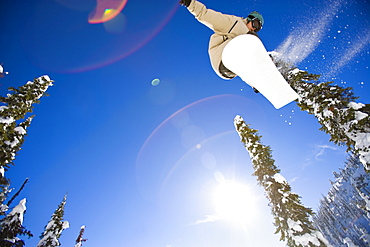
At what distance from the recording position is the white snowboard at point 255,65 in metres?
2.67

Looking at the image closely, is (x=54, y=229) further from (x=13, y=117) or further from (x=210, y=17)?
(x=210, y=17)

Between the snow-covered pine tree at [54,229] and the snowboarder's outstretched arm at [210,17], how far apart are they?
19.8m

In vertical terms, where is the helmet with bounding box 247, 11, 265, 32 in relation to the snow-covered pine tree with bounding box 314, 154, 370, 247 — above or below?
below

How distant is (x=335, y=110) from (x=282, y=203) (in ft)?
17.9

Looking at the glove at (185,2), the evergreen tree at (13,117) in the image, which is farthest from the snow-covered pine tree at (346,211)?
the evergreen tree at (13,117)

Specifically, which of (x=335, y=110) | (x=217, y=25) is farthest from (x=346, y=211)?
(x=217, y=25)

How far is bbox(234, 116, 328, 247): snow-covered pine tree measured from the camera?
855 centimetres

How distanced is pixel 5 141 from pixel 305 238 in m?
16.6

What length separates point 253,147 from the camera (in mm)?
11812

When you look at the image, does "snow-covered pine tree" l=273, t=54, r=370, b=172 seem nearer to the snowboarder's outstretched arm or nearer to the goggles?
the goggles

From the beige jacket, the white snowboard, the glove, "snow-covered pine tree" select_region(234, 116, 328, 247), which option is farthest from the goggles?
"snow-covered pine tree" select_region(234, 116, 328, 247)

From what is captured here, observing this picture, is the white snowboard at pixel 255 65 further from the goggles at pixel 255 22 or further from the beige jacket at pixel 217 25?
the goggles at pixel 255 22

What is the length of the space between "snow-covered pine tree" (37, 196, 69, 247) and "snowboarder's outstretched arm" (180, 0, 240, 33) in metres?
19.8

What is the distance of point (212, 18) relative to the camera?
2.75 meters
